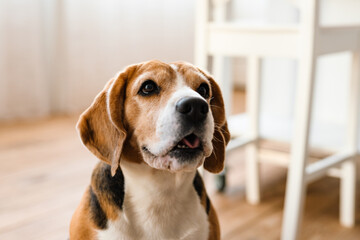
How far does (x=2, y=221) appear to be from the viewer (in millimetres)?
1775

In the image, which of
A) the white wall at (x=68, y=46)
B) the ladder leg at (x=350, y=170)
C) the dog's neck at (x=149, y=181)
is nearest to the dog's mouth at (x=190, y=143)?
the dog's neck at (x=149, y=181)

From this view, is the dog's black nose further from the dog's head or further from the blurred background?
the blurred background

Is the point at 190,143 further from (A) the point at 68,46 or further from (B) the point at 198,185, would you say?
(A) the point at 68,46

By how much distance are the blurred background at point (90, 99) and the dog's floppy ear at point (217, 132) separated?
56cm

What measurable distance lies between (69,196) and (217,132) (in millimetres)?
1054

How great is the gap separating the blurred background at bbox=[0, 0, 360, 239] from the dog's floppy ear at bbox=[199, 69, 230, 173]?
56cm

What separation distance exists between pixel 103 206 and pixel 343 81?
1626 mm

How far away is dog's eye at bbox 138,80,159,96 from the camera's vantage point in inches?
40.1

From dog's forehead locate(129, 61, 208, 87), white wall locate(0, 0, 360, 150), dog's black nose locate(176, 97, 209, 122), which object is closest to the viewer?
dog's black nose locate(176, 97, 209, 122)

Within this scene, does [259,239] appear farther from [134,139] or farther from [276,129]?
[134,139]

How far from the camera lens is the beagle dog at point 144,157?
3.17 ft

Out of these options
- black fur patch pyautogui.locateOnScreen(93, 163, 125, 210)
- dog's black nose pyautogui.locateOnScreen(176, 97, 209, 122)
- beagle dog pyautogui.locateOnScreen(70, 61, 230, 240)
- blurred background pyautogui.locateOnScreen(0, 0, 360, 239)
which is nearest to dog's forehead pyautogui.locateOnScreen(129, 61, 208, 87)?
beagle dog pyautogui.locateOnScreen(70, 61, 230, 240)

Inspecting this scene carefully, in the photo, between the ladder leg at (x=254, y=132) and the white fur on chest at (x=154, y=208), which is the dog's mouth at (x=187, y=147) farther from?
the ladder leg at (x=254, y=132)

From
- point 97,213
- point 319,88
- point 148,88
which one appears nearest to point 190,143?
point 148,88
